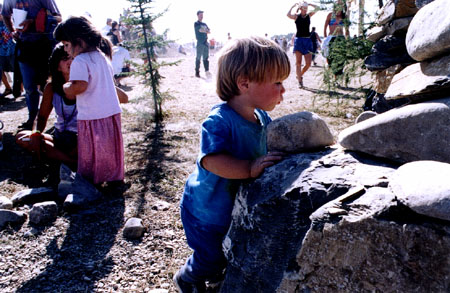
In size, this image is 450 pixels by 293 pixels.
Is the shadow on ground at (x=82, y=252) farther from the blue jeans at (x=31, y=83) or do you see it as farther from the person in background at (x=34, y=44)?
the person in background at (x=34, y=44)

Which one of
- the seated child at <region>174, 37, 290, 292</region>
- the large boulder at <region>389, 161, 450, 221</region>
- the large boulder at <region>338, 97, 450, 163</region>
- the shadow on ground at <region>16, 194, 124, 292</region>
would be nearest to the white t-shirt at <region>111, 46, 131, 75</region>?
the shadow on ground at <region>16, 194, 124, 292</region>

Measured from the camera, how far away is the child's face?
197 centimetres

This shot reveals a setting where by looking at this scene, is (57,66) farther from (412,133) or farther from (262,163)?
(412,133)

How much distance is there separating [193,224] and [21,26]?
505 cm

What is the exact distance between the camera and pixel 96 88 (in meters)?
3.89

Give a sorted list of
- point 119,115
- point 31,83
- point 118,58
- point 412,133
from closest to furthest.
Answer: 1. point 412,133
2. point 119,115
3. point 31,83
4. point 118,58

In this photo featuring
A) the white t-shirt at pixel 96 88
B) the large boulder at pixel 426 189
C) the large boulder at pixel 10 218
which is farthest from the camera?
the white t-shirt at pixel 96 88

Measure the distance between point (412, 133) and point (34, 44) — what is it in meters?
5.83

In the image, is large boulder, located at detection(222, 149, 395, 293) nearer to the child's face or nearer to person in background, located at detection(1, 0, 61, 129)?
the child's face

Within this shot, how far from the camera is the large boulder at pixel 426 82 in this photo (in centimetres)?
162

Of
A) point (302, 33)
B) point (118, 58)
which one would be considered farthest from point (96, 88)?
point (118, 58)

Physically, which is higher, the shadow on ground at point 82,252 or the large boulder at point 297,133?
the large boulder at point 297,133

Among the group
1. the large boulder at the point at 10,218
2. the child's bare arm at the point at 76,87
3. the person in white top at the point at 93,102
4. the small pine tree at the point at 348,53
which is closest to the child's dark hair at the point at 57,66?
the person in white top at the point at 93,102

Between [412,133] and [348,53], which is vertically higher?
[412,133]
